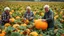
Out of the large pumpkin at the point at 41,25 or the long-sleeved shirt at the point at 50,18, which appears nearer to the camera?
the large pumpkin at the point at 41,25

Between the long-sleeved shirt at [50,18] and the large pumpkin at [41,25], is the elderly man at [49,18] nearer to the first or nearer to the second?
the long-sleeved shirt at [50,18]

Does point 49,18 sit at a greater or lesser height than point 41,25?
greater

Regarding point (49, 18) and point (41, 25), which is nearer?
point (41, 25)

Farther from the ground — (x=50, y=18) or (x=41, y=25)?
(x=50, y=18)

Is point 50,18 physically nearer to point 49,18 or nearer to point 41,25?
point 49,18

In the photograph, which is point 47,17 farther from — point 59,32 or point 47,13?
point 59,32

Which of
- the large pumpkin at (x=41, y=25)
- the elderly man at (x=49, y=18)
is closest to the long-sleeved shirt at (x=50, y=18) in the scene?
the elderly man at (x=49, y=18)

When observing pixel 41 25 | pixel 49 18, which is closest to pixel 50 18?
pixel 49 18

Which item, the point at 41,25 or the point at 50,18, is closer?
the point at 41,25

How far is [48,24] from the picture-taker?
25.2 ft

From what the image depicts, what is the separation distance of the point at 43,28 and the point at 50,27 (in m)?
0.30

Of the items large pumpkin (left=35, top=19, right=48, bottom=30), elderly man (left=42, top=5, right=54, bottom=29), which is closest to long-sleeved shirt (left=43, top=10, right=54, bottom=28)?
elderly man (left=42, top=5, right=54, bottom=29)

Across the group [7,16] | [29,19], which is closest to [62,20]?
[29,19]

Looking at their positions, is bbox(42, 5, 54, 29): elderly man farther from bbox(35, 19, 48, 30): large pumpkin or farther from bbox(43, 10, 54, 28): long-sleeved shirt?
bbox(35, 19, 48, 30): large pumpkin
